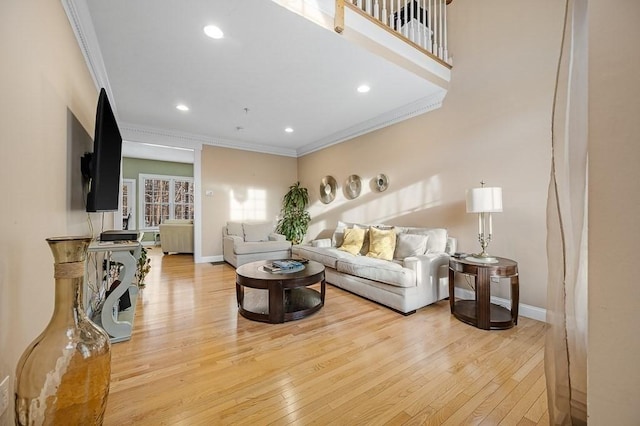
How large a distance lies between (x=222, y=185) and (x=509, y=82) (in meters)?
5.20

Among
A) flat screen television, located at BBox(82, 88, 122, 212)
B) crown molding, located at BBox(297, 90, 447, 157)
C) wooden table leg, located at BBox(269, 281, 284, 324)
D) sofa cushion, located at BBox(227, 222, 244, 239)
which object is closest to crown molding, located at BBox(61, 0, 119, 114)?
flat screen television, located at BBox(82, 88, 122, 212)

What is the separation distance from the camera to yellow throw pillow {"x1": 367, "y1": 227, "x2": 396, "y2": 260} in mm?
3527

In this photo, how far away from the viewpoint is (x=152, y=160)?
28.2 ft

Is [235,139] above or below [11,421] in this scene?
above

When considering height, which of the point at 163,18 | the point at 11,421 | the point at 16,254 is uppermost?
the point at 163,18

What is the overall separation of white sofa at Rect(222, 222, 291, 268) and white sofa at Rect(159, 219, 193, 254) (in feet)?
5.02

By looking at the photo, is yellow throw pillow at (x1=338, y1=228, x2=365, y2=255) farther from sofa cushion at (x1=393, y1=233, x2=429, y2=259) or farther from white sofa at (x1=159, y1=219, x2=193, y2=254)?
white sofa at (x1=159, y1=219, x2=193, y2=254)

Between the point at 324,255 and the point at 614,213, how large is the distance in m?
3.33

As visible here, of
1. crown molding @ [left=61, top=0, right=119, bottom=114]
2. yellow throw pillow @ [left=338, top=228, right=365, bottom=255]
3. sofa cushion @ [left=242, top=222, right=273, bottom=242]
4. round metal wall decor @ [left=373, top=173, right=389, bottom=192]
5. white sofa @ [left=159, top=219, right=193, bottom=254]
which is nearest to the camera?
crown molding @ [left=61, top=0, right=119, bottom=114]

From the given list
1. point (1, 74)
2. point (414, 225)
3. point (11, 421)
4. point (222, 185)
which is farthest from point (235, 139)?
point (11, 421)

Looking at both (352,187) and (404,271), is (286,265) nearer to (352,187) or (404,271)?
(404,271)

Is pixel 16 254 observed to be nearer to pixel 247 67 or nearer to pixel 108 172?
pixel 108 172

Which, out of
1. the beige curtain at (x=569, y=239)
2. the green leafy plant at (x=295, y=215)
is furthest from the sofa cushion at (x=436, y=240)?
the green leafy plant at (x=295, y=215)

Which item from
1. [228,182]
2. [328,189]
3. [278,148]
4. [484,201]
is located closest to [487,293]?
[484,201]
